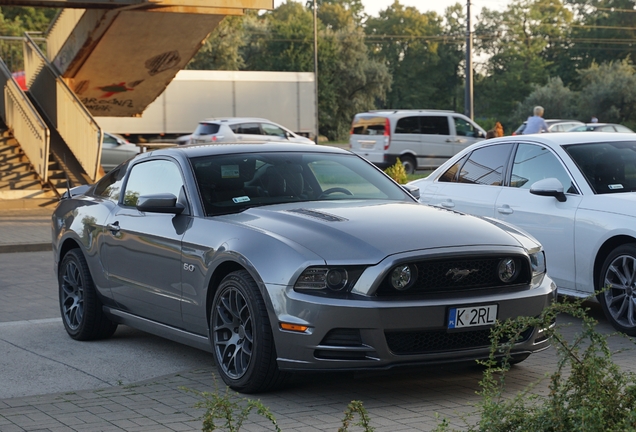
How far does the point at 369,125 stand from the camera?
104ft

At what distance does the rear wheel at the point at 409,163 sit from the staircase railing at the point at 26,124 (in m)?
12.5

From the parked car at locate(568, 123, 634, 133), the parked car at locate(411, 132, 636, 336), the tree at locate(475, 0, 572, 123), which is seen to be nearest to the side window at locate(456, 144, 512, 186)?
the parked car at locate(411, 132, 636, 336)

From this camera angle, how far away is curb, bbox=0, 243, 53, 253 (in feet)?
48.1

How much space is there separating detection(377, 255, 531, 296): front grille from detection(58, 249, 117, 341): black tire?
122 inches

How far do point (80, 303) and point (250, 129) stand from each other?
86.1ft

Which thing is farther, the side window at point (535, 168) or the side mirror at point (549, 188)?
the side window at point (535, 168)

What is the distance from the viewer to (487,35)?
404 feet

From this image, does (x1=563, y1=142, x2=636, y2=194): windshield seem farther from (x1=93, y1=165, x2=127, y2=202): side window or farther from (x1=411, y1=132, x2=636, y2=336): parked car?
(x1=93, y1=165, x2=127, y2=202): side window

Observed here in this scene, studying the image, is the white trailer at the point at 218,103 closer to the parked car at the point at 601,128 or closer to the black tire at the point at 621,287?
the parked car at the point at 601,128

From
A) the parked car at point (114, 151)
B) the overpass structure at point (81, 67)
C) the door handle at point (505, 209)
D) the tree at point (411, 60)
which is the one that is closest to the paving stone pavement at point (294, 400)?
the door handle at point (505, 209)

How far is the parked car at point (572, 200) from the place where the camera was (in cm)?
789

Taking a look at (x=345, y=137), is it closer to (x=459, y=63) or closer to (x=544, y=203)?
(x=459, y=63)

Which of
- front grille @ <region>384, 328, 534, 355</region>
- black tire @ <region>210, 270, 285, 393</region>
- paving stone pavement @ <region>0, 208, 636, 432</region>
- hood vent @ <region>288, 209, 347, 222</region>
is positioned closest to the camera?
paving stone pavement @ <region>0, 208, 636, 432</region>

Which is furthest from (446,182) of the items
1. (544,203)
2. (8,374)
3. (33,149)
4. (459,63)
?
(459,63)
